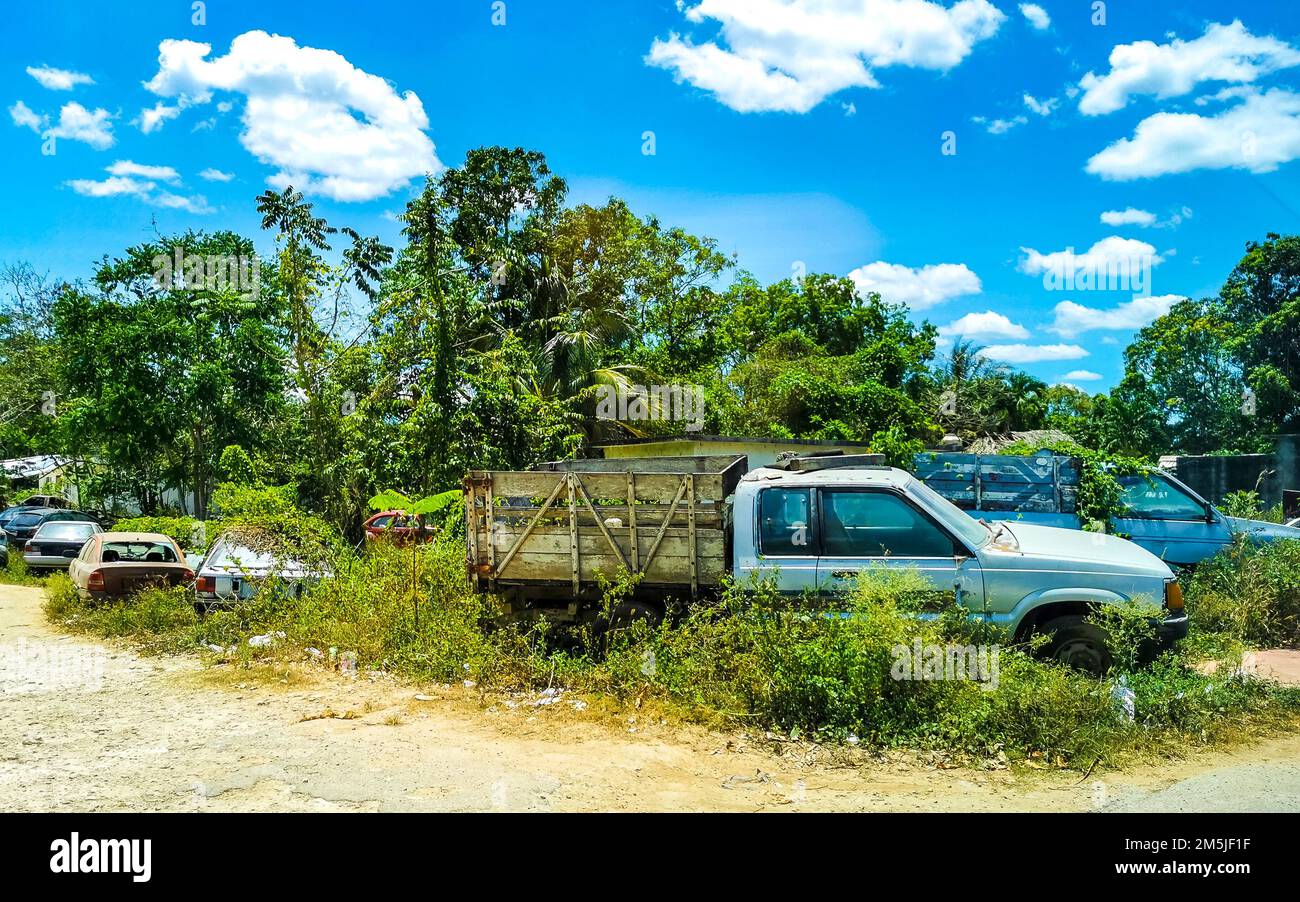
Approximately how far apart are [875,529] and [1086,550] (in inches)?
69.9

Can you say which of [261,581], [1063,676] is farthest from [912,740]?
[261,581]

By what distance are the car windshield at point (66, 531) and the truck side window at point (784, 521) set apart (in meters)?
17.6

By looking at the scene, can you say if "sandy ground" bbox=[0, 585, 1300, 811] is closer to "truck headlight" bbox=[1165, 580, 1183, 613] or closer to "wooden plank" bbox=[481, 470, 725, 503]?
"truck headlight" bbox=[1165, 580, 1183, 613]

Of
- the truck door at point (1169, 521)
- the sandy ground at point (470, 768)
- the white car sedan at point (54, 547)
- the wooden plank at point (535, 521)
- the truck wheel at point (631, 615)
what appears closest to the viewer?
the sandy ground at point (470, 768)

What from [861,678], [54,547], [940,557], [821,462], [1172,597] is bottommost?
[861,678]

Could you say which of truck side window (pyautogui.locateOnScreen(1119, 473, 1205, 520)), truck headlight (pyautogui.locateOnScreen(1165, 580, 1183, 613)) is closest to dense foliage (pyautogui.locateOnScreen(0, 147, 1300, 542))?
truck side window (pyautogui.locateOnScreen(1119, 473, 1205, 520))

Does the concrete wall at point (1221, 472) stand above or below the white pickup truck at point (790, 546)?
above

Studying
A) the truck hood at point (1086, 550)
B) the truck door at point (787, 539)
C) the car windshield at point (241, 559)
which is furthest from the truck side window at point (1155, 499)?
the car windshield at point (241, 559)

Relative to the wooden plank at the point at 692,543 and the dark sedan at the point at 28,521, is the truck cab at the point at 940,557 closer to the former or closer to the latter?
the wooden plank at the point at 692,543

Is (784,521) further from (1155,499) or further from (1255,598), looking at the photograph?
(1155,499)

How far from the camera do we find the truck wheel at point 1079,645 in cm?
682

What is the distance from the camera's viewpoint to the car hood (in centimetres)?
1034

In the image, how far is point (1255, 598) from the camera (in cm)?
901

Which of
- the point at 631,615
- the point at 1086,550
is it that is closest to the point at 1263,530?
the point at 1086,550
